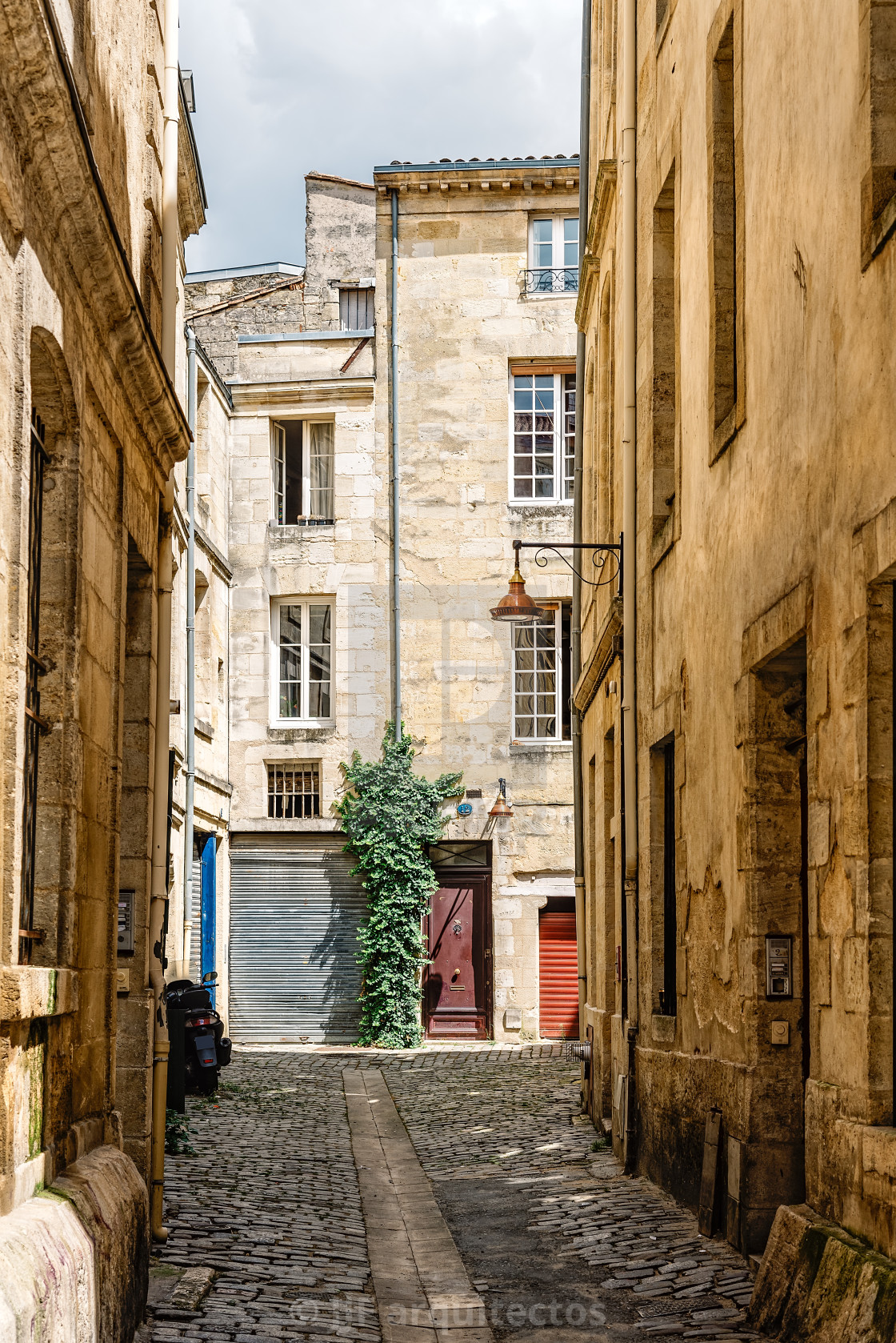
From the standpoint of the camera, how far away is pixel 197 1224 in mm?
8258

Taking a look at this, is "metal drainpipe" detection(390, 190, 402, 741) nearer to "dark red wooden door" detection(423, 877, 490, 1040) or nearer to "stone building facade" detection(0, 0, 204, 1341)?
"dark red wooden door" detection(423, 877, 490, 1040)

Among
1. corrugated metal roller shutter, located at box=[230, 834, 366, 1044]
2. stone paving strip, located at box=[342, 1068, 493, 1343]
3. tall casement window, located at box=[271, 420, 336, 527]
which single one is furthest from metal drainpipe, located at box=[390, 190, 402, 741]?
stone paving strip, located at box=[342, 1068, 493, 1343]

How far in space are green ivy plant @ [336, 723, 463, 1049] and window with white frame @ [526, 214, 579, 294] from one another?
6602 millimetres

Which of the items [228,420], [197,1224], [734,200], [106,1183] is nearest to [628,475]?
[734,200]

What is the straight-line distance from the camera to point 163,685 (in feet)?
28.2

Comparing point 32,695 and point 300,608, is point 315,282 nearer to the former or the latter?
point 300,608

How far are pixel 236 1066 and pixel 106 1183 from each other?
12.8 meters

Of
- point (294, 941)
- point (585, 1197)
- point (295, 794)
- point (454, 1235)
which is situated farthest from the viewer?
point (295, 794)

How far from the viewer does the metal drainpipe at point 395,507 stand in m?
22.6

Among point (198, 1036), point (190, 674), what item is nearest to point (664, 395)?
point (198, 1036)

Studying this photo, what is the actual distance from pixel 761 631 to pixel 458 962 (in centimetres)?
1548

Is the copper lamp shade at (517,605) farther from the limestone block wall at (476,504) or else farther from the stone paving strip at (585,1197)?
the limestone block wall at (476,504)

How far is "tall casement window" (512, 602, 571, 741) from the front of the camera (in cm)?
2248

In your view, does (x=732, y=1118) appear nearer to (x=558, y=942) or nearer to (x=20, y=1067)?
(x=20, y=1067)
